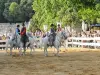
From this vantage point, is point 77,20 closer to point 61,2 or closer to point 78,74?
point 61,2

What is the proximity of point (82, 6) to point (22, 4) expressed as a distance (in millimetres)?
80646

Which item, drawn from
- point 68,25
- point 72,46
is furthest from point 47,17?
point 72,46

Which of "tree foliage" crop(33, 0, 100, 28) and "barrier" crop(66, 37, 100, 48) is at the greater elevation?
"tree foliage" crop(33, 0, 100, 28)

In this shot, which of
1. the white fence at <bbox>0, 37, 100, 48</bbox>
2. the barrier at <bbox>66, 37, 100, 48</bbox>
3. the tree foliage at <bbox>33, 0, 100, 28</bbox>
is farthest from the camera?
the tree foliage at <bbox>33, 0, 100, 28</bbox>

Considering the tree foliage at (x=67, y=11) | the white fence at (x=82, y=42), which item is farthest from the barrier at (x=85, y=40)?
the tree foliage at (x=67, y=11)

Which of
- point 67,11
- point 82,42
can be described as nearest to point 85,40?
point 82,42

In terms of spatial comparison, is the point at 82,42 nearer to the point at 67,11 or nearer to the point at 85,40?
the point at 85,40

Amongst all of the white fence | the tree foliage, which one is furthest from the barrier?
the tree foliage

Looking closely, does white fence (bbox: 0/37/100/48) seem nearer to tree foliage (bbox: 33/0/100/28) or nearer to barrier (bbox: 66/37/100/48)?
barrier (bbox: 66/37/100/48)

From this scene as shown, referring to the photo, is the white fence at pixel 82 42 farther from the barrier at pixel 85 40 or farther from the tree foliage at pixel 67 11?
the tree foliage at pixel 67 11

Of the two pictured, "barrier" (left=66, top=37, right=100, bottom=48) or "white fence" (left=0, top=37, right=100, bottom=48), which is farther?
"white fence" (left=0, top=37, right=100, bottom=48)

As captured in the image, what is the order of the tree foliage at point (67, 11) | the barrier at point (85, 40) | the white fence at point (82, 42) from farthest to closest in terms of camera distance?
the tree foliage at point (67, 11)
the white fence at point (82, 42)
the barrier at point (85, 40)

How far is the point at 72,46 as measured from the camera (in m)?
39.8

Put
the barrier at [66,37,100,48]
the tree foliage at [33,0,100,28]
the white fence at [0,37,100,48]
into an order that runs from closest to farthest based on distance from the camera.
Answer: the barrier at [66,37,100,48], the white fence at [0,37,100,48], the tree foliage at [33,0,100,28]
